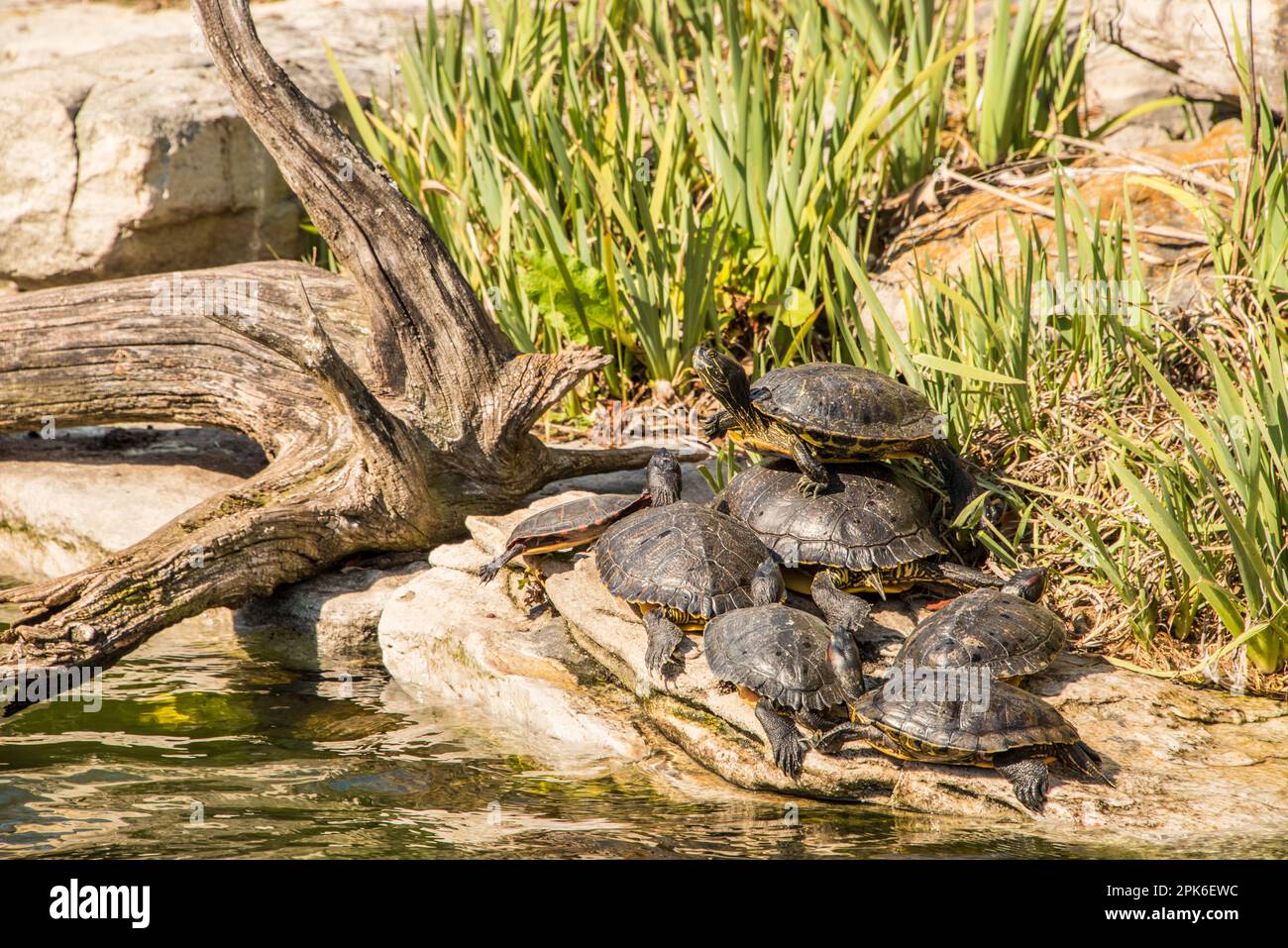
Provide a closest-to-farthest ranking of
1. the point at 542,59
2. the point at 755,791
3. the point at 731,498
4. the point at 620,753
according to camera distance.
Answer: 1. the point at 755,791
2. the point at 620,753
3. the point at 731,498
4. the point at 542,59

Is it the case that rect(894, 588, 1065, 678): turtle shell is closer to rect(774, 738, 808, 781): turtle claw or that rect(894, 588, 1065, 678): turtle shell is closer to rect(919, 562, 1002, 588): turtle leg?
rect(919, 562, 1002, 588): turtle leg

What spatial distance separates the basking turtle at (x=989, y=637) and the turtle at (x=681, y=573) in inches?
20.0

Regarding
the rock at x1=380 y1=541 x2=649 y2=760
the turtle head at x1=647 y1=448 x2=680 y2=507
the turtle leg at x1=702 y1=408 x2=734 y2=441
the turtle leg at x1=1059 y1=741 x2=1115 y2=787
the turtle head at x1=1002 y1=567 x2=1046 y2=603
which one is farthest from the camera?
the turtle head at x1=647 y1=448 x2=680 y2=507

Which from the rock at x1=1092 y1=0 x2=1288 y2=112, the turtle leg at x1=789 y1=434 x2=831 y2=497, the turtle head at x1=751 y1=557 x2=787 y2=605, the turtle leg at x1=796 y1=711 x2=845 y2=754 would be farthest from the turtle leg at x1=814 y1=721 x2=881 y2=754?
the rock at x1=1092 y1=0 x2=1288 y2=112

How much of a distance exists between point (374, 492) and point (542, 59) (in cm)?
353

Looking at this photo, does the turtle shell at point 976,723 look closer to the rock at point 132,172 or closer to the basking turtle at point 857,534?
the basking turtle at point 857,534

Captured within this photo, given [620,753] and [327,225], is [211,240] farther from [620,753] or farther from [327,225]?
[620,753]

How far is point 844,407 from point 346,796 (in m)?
2.02

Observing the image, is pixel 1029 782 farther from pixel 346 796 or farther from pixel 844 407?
pixel 346 796

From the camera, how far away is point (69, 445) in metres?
5.97

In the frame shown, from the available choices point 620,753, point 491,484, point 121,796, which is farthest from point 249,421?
point 620,753

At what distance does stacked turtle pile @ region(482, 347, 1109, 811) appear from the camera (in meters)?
3.23

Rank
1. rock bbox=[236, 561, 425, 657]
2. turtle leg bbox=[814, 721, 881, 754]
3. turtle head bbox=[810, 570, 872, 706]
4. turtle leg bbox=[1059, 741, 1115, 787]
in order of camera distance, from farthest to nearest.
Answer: rock bbox=[236, 561, 425, 657] < turtle head bbox=[810, 570, 872, 706] < turtle leg bbox=[814, 721, 881, 754] < turtle leg bbox=[1059, 741, 1115, 787]

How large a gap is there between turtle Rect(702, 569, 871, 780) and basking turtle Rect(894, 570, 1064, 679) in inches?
7.9
